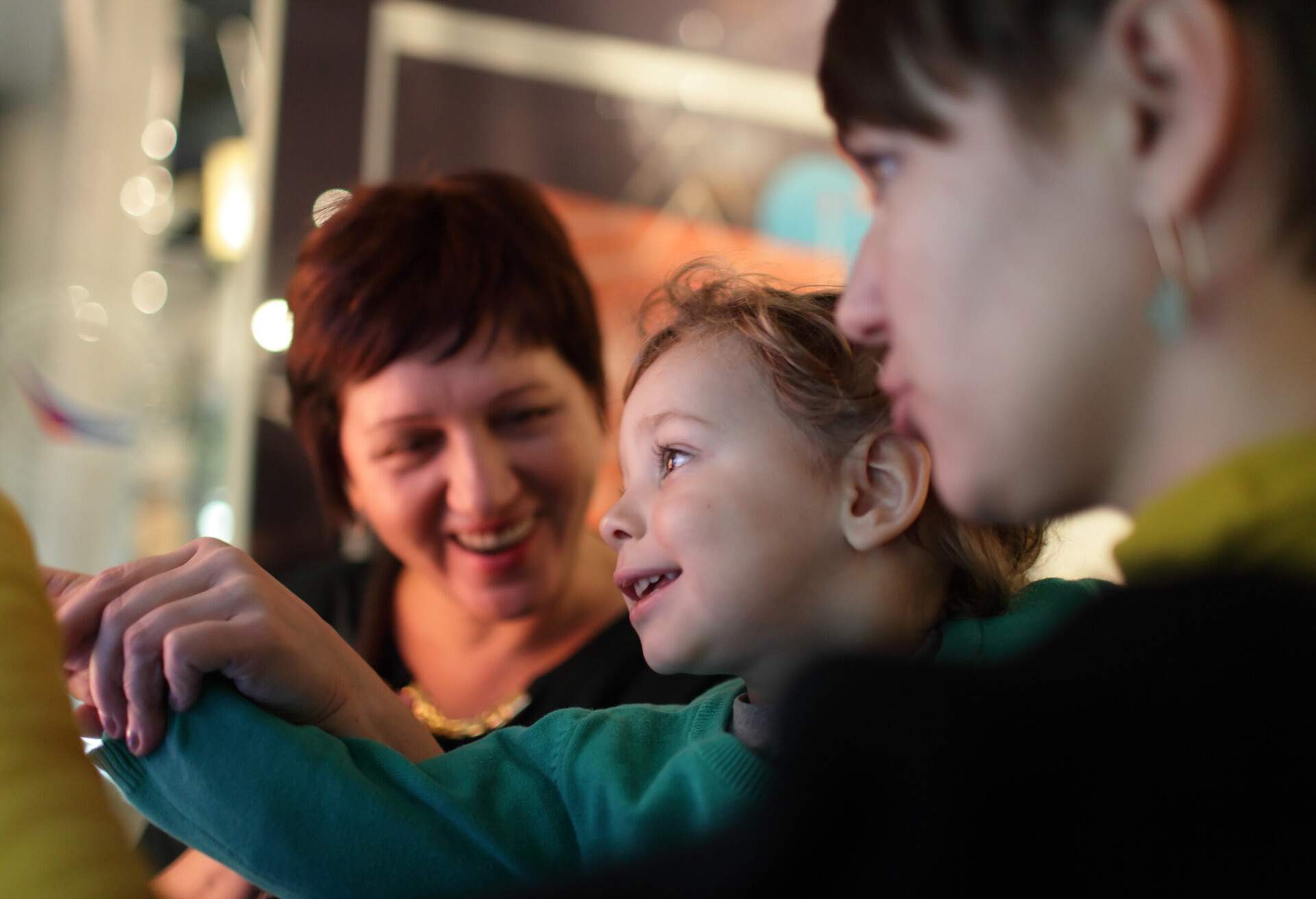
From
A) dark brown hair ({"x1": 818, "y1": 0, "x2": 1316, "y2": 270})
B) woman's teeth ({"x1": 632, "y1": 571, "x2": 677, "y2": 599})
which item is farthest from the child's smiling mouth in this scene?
dark brown hair ({"x1": 818, "y1": 0, "x2": 1316, "y2": 270})

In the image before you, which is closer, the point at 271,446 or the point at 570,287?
the point at 570,287

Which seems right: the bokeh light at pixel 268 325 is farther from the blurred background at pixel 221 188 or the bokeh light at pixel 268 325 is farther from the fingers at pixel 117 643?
the fingers at pixel 117 643

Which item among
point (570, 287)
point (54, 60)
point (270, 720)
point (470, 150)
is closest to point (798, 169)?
point (470, 150)

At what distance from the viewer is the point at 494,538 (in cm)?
141

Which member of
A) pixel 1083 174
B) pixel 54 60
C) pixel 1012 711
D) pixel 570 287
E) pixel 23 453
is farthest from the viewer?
pixel 54 60

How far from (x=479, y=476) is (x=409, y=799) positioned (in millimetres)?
647

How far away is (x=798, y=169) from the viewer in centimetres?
369

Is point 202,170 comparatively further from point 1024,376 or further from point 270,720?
point 1024,376

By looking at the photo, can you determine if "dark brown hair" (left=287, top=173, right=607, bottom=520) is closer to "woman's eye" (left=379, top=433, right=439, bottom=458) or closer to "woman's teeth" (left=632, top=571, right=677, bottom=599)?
"woman's eye" (left=379, top=433, right=439, bottom=458)

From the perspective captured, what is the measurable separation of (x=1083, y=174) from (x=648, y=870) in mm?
352

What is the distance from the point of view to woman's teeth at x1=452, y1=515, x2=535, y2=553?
4.64 ft

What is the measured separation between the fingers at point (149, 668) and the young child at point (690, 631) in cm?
1

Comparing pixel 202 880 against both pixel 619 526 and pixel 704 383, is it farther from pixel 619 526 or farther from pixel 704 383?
pixel 704 383

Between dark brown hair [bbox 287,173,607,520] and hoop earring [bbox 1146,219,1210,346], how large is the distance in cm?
93
